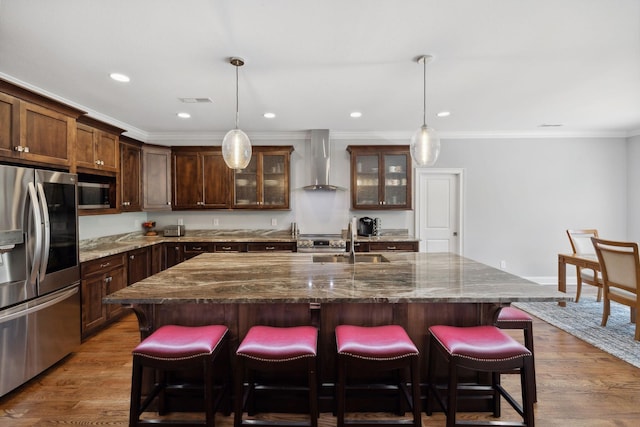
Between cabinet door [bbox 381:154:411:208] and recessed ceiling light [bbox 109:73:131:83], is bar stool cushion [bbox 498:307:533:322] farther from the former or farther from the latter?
recessed ceiling light [bbox 109:73:131:83]

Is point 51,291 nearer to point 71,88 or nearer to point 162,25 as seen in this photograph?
point 71,88

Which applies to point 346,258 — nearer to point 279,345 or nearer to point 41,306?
point 279,345

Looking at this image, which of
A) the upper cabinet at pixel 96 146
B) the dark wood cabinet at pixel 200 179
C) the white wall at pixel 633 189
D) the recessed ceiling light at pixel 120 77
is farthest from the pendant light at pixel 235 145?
the white wall at pixel 633 189

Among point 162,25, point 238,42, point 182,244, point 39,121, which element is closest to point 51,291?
point 39,121

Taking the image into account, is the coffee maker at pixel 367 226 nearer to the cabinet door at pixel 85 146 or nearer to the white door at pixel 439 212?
the white door at pixel 439 212

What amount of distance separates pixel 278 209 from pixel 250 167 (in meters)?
0.79

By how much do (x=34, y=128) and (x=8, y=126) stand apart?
0.20 metres

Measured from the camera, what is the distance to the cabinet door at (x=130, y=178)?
4.05 m

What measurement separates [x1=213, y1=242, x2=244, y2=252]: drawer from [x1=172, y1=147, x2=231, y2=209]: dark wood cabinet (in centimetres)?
64

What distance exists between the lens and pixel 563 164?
5.03m

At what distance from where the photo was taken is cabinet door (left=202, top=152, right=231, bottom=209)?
4711mm

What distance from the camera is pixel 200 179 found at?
473 cm

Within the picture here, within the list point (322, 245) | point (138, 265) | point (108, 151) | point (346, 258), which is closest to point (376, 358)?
point (346, 258)

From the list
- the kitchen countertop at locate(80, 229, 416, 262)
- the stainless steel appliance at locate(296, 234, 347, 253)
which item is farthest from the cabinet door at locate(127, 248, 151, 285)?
the stainless steel appliance at locate(296, 234, 347, 253)
